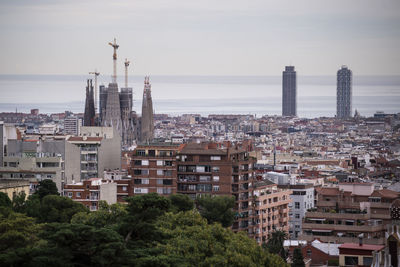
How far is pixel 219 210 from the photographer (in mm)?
42312

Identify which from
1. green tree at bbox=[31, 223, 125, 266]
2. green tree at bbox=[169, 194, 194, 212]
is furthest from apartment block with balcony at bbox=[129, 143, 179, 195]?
green tree at bbox=[31, 223, 125, 266]

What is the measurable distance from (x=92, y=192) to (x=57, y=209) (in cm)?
851

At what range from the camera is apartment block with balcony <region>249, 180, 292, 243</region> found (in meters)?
48.3

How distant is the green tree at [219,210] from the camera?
41.9 m

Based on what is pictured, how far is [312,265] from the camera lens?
3481cm

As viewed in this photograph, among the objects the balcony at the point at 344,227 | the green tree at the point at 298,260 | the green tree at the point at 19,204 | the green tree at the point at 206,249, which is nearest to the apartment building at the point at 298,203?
the balcony at the point at 344,227

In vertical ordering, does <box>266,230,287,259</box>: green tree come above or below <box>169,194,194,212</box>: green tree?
below

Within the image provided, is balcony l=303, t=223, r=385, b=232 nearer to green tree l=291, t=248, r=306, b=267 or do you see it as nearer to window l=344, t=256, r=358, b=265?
green tree l=291, t=248, r=306, b=267

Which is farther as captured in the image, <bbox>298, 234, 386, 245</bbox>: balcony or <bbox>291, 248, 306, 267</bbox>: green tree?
<bbox>298, 234, 386, 245</bbox>: balcony

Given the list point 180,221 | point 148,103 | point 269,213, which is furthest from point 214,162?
point 148,103

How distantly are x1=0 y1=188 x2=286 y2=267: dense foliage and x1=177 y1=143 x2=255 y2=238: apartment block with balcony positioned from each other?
36.8 ft

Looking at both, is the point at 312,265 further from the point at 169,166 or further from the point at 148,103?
the point at 148,103

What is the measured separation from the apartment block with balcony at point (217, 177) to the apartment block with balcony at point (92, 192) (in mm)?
3167

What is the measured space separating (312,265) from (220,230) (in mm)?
4268
